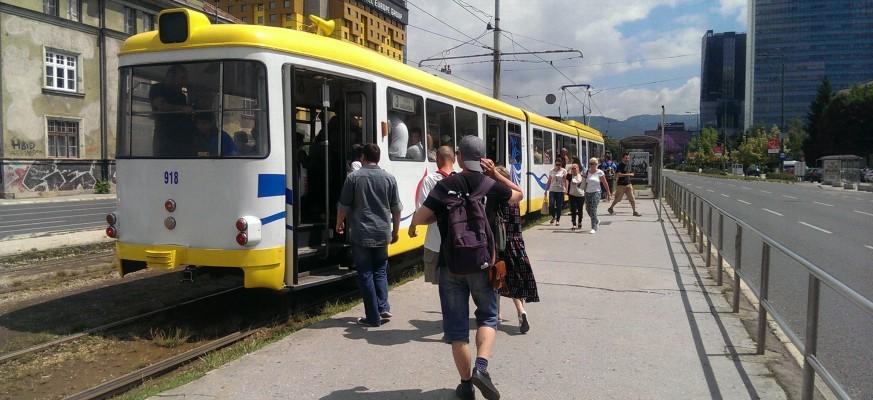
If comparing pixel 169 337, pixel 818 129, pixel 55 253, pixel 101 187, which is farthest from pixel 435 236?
pixel 818 129

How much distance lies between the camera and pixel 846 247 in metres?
13.1

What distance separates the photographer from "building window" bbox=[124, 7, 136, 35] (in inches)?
1451

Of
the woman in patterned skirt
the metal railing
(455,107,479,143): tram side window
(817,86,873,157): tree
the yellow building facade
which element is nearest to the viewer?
the metal railing

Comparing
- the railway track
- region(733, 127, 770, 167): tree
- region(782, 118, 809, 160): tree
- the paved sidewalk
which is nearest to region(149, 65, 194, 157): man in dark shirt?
the railway track

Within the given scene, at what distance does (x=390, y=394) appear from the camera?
4.48 metres

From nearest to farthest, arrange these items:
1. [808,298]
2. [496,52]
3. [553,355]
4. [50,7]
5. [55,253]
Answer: [808,298], [553,355], [55,253], [496,52], [50,7]

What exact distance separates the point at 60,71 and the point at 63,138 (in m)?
3.46

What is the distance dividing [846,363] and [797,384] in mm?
883

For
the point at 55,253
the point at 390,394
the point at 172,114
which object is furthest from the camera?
the point at 55,253

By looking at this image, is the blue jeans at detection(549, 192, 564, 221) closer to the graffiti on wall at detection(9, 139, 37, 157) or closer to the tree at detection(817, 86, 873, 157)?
A: the graffiti on wall at detection(9, 139, 37, 157)

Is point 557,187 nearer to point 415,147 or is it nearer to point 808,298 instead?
point 415,147

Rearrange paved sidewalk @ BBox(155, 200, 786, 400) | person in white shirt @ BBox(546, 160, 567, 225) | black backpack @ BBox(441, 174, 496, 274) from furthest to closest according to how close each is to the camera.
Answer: person in white shirt @ BBox(546, 160, 567, 225) < paved sidewalk @ BBox(155, 200, 786, 400) < black backpack @ BBox(441, 174, 496, 274)

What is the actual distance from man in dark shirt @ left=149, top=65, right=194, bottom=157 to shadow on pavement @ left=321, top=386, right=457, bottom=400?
324 cm

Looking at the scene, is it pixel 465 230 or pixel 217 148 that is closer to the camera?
pixel 465 230
